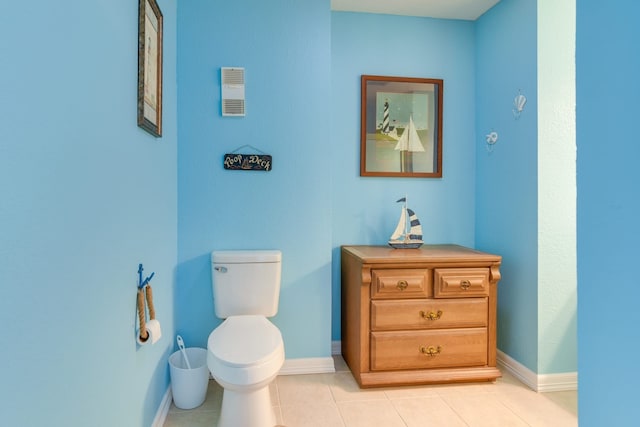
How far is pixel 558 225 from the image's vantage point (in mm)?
2357

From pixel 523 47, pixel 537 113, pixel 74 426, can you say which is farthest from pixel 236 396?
pixel 523 47

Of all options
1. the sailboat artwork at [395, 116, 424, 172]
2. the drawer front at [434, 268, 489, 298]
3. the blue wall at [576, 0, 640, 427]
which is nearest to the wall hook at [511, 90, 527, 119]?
the sailboat artwork at [395, 116, 424, 172]

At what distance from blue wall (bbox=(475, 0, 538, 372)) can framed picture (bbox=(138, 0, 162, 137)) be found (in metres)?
2.09

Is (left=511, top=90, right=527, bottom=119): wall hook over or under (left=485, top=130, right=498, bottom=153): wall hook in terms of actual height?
over

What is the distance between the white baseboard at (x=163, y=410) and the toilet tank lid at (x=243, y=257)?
0.74m

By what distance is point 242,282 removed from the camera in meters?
2.34

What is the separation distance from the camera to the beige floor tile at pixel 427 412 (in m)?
1.99

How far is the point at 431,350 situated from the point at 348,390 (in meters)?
0.54

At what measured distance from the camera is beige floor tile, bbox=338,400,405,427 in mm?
1979

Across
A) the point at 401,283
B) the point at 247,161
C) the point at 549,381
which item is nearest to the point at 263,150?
the point at 247,161

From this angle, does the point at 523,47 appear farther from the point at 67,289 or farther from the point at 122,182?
the point at 67,289

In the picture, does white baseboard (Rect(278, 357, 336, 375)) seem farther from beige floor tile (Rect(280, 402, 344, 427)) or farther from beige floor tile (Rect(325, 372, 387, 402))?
beige floor tile (Rect(280, 402, 344, 427))

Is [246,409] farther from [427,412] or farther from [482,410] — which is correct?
[482,410]

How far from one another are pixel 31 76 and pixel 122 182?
606mm
